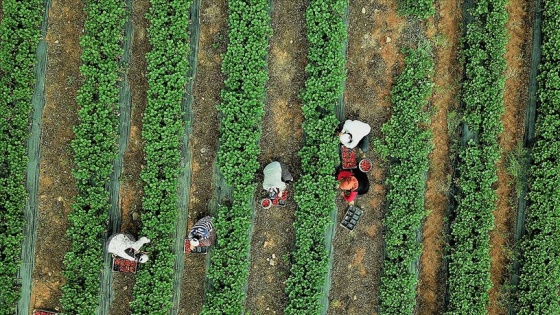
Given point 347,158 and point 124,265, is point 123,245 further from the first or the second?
point 347,158

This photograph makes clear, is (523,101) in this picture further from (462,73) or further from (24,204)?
(24,204)

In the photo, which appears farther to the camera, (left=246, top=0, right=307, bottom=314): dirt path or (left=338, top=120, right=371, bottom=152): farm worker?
(left=246, top=0, right=307, bottom=314): dirt path

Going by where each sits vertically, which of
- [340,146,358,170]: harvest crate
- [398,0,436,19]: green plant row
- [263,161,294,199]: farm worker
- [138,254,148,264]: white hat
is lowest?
[138,254,148,264]: white hat

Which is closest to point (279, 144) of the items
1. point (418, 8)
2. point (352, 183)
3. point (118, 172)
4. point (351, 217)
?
point (352, 183)

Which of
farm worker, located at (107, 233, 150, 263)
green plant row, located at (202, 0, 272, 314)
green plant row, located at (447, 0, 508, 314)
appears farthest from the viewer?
green plant row, located at (447, 0, 508, 314)

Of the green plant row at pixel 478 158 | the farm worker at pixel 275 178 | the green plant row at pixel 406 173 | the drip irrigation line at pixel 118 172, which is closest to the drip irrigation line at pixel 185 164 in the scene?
the drip irrigation line at pixel 118 172

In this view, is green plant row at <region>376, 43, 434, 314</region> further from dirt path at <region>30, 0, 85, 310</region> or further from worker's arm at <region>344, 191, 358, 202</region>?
dirt path at <region>30, 0, 85, 310</region>

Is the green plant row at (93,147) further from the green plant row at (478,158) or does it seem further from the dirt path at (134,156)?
the green plant row at (478,158)

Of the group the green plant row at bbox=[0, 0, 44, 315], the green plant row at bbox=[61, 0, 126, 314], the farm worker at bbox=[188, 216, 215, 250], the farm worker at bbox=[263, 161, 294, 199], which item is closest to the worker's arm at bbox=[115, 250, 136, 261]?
the green plant row at bbox=[61, 0, 126, 314]
